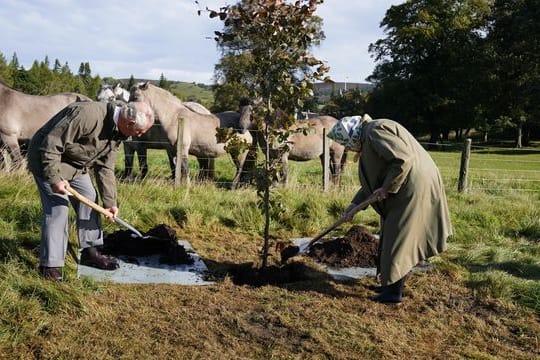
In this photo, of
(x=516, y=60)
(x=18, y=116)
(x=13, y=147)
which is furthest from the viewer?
(x=516, y=60)

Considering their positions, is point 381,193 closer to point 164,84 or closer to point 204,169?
point 204,169

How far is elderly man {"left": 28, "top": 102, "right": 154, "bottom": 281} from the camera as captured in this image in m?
4.45

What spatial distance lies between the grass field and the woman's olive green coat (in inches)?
20.5

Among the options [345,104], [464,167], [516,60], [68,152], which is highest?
[516,60]

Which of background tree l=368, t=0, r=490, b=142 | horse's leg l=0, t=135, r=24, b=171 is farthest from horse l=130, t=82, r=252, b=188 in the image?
background tree l=368, t=0, r=490, b=142

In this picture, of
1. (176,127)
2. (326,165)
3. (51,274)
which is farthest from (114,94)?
(51,274)

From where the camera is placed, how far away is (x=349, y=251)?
20.3ft

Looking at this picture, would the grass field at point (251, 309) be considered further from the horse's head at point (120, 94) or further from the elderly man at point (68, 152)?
the horse's head at point (120, 94)

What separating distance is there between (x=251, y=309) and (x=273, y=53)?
7.75 ft

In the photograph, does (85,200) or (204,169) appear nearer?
(85,200)

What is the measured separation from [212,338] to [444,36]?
3764 centimetres

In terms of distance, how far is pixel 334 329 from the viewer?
428cm

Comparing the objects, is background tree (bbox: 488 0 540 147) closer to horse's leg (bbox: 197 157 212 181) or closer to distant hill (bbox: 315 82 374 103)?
distant hill (bbox: 315 82 374 103)

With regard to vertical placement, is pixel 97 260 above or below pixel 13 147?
below
